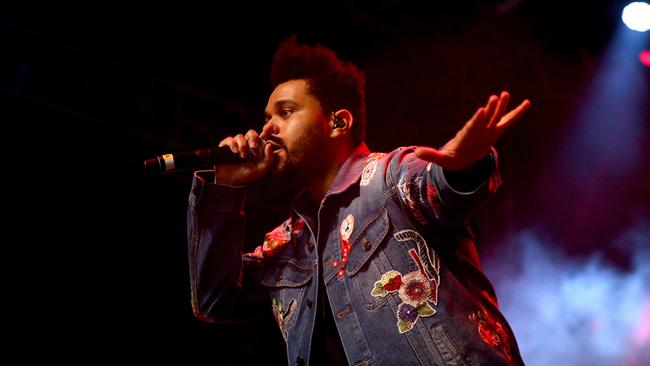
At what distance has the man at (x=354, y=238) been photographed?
5.40 feet

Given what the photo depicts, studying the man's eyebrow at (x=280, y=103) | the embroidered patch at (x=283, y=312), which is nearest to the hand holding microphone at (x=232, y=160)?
the man's eyebrow at (x=280, y=103)

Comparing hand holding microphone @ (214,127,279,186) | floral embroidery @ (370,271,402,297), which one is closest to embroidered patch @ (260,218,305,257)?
hand holding microphone @ (214,127,279,186)

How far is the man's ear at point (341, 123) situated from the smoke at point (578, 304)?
271 cm

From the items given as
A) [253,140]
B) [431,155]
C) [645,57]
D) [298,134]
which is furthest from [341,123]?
[645,57]

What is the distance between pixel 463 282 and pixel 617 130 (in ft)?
12.0

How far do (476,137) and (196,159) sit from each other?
49.1 inches

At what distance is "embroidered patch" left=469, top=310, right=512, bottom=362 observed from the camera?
1.70 metres

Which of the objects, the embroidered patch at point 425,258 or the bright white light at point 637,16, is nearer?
the embroidered patch at point 425,258

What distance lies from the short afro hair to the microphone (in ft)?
1.52

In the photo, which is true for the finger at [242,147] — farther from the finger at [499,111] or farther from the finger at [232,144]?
the finger at [499,111]

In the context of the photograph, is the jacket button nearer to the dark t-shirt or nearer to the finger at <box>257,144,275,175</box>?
the dark t-shirt

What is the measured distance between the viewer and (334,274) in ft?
6.62

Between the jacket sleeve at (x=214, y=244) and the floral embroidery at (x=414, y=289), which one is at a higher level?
the jacket sleeve at (x=214, y=244)

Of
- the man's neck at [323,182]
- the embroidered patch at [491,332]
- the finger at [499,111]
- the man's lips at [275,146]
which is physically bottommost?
the embroidered patch at [491,332]
